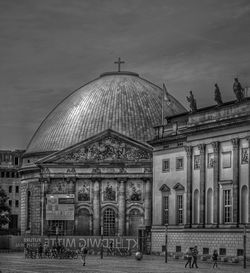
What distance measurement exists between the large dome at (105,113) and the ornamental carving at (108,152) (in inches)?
253

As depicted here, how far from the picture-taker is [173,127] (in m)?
108

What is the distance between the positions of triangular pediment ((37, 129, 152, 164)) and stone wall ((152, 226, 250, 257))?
36647 mm

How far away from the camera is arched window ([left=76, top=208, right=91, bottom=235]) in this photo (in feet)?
463

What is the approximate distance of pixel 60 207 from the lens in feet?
447

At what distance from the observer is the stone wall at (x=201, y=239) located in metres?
91.5

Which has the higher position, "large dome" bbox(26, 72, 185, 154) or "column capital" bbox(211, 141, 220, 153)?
"large dome" bbox(26, 72, 185, 154)

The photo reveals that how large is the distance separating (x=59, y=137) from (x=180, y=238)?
56.3 m

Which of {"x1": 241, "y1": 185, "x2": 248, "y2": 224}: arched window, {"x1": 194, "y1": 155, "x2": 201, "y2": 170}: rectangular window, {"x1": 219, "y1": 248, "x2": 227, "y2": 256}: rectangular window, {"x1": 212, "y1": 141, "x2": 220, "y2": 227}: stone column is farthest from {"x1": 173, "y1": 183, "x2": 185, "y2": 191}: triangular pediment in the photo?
{"x1": 241, "y1": 185, "x2": 248, "y2": 224}: arched window

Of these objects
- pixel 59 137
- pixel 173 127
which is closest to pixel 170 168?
pixel 173 127

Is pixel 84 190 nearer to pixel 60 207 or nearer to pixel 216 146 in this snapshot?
pixel 60 207

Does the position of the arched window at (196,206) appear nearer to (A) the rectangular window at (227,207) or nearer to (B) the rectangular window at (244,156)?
(A) the rectangular window at (227,207)

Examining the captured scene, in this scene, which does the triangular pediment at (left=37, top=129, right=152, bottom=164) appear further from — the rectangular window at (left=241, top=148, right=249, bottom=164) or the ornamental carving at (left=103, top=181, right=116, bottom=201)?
the rectangular window at (left=241, top=148, right=249, bottom=164)

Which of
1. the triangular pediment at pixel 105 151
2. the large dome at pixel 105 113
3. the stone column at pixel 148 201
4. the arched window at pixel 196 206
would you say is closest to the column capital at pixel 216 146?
the arched window at pixel 196 206

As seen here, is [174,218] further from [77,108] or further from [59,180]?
[77,108]
